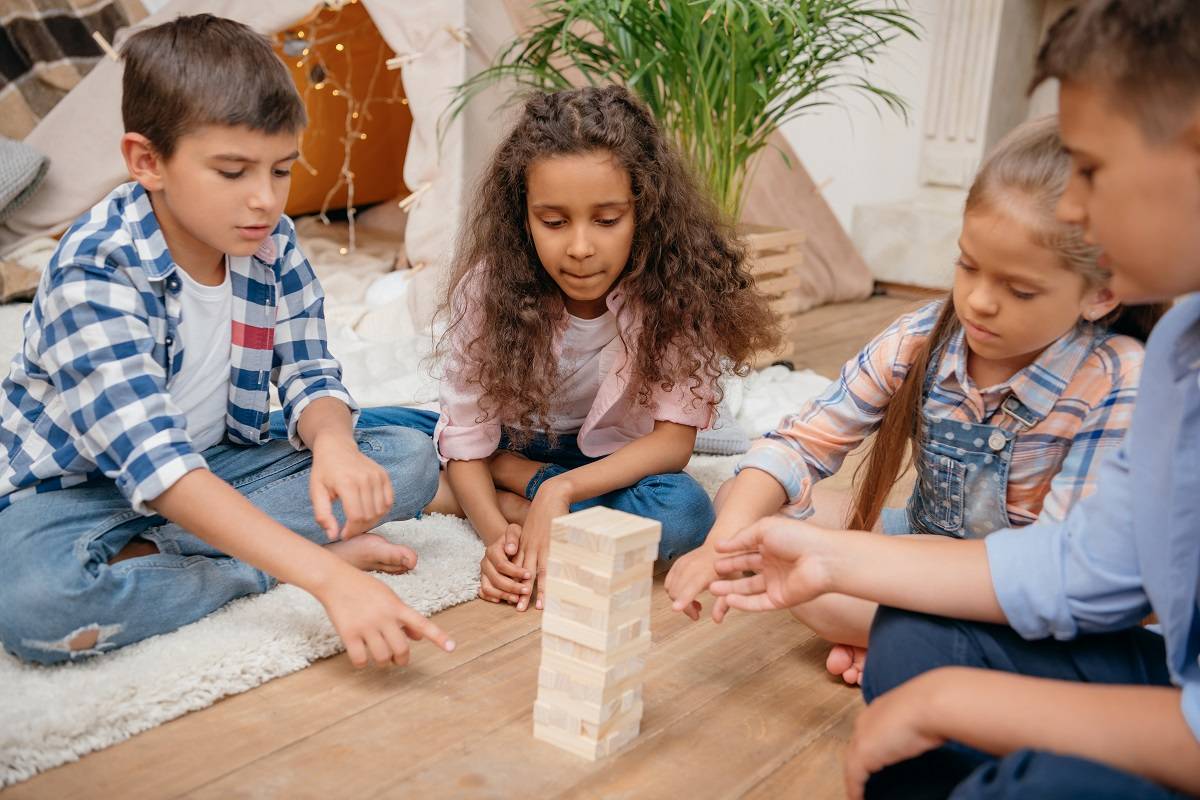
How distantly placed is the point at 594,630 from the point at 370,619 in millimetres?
219

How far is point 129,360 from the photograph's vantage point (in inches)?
40.8

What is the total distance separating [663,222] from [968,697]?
0.74 metres

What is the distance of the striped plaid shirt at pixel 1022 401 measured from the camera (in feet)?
3.41

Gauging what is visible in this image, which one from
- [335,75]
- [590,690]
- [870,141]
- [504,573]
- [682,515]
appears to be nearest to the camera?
[590,690]

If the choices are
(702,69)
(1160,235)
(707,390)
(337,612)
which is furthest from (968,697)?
(702,69)

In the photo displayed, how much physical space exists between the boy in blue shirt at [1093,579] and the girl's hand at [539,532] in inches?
13.7

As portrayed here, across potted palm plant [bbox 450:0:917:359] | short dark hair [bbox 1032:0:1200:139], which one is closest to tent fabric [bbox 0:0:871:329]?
potted palm plant [bbox 450:0:917:359]

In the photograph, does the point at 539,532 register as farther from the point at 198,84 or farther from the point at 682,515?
the point at 198,84

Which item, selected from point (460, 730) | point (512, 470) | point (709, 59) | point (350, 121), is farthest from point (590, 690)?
point (350, 121)

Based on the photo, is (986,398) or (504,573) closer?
(986,398)

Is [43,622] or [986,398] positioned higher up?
[986,398]

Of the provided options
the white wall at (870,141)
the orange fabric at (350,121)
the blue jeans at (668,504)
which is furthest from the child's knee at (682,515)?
the white wall at (870,141)

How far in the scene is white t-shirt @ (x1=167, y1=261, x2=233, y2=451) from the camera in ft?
3.83

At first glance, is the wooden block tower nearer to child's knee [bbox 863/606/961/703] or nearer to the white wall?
child's knee [bbox 863/606/961/703]
